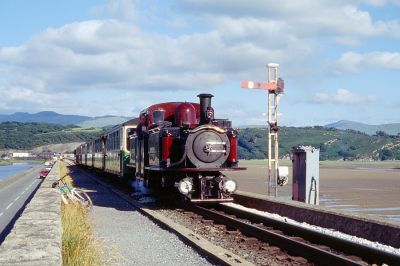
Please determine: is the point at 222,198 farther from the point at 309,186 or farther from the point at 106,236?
the point at 106,236

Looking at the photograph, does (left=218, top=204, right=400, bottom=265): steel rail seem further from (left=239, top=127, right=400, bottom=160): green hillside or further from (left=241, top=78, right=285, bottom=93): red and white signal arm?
(left=239, top=127, right=400, bottom=160): green hillside

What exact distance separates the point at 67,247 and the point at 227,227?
564cm

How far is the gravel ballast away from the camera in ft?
31.0

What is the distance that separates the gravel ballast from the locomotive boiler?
1.58m

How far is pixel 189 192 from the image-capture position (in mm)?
16250

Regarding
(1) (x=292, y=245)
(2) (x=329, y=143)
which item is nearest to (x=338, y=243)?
(1) (x=292, y=245)

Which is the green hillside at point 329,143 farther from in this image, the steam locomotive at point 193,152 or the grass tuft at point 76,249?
the grass tuft at point 76,249

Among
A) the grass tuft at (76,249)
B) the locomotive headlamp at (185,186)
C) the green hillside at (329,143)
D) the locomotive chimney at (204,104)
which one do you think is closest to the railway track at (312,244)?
the locomotive headlamp at (185,186)

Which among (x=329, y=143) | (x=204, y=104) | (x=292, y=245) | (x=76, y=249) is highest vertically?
(x=329, y=143)

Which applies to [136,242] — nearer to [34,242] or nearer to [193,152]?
[34,242]

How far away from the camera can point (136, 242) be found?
11.4m

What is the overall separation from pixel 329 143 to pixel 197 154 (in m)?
160

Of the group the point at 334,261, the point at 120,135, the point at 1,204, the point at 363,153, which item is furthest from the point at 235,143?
the point at 363,153

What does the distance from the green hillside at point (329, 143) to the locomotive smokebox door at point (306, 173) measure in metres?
133
